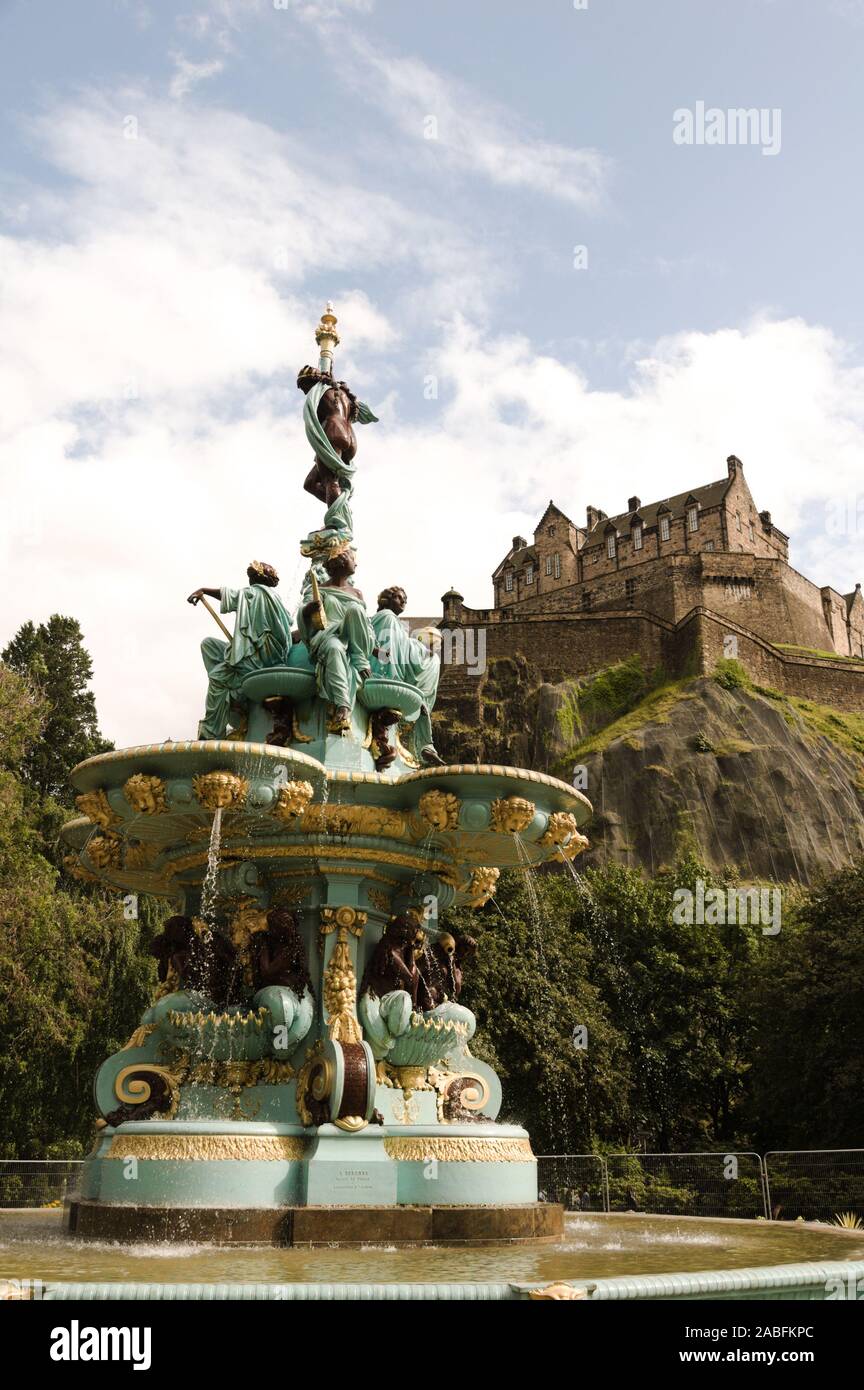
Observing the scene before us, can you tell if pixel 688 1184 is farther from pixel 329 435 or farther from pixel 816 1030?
pixel 816 1030

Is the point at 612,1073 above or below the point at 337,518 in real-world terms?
below

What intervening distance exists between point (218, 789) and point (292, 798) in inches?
24.9

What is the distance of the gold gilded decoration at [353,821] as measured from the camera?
34.0 feet

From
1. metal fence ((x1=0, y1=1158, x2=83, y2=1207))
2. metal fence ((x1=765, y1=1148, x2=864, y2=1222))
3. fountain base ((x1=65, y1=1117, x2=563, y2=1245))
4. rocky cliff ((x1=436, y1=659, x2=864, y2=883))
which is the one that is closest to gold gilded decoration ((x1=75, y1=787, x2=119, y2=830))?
fountain base ((x1=65, y1=1117, x2=563, y2=1245))

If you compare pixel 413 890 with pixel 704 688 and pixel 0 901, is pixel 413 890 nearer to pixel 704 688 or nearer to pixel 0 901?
pixel 0 901

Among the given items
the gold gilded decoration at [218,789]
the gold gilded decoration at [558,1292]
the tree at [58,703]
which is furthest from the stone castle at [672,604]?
the gold gilded decoration at [558,1292]

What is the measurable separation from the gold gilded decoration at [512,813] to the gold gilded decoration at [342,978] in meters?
1.61

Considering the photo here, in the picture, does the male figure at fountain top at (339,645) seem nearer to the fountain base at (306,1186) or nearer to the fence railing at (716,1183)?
the fountain base at (306,1186)

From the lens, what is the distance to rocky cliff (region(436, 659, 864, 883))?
2224 inches

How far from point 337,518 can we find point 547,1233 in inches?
294

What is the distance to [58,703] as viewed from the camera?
41.6 metres

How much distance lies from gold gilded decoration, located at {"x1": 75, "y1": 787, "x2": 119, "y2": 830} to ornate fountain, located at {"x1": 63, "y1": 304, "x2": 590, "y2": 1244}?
0.07ft

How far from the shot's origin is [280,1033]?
988 cm

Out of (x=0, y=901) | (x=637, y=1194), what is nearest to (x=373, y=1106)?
(x=637, y=1194)
